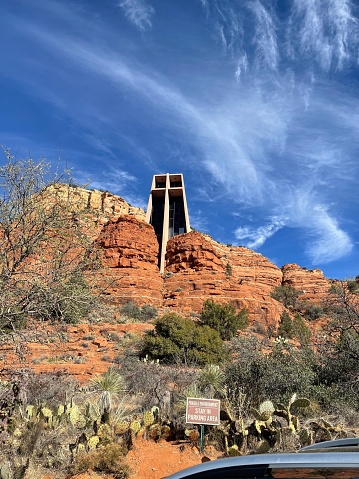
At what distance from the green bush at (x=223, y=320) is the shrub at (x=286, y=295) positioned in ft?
62.9

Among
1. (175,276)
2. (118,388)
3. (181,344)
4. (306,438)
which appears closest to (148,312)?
(175,276)

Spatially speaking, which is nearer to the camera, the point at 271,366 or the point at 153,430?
the point at 153,430

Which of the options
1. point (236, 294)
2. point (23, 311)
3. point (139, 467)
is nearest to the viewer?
point (139, 467)

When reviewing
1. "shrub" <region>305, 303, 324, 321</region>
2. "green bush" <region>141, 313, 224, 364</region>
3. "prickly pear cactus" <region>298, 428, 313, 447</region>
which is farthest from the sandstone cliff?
"prickly pear cactus" <region>298, 428, 313, 447</region>

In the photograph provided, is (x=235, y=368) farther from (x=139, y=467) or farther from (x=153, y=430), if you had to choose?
(x=139, y=467)

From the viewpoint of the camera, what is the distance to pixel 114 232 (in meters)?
44.2

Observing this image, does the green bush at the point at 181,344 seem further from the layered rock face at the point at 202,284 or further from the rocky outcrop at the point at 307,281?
the rocky outcrop at the point at 307,281

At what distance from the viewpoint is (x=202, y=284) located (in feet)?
130

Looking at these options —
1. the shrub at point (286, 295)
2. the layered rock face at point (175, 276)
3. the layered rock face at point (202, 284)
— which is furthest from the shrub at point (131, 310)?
the shrub at point (286, 295)

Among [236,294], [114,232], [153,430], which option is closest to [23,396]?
[153,430]

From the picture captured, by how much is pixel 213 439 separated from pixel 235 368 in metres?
4.10

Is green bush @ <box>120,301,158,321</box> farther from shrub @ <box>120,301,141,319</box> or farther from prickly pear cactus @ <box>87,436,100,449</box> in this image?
prickly pear cactus @ <box>87,436,100,449</box>

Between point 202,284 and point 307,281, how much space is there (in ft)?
82.0

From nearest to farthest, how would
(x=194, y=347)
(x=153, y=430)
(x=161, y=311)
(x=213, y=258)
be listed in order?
1. (x=153, y=430)
2. (x=194, y=347)
3. (x=161, y=311)
4. (x=213, y=258)
